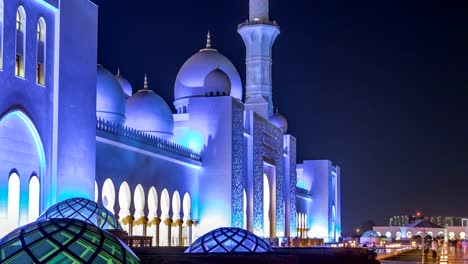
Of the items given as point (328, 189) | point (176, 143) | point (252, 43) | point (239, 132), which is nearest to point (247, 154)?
point (239, 132)

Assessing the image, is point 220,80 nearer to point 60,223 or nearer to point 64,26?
point 64,26

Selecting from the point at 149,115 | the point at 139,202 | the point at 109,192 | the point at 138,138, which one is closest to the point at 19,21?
the point at 109,192

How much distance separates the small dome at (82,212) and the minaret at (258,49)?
13600 mm

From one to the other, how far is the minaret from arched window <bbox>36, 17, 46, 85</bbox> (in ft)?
41.6

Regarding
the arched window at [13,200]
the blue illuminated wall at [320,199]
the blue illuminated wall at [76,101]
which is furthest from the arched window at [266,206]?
the arched window at [13,200]

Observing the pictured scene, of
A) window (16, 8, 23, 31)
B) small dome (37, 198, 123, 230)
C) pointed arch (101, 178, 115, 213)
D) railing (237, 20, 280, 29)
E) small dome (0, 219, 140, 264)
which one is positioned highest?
railing (237, 20, 280, 29)

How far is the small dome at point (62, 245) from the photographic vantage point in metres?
2.52

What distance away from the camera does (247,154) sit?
18344 mm

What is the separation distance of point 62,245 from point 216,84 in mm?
14760

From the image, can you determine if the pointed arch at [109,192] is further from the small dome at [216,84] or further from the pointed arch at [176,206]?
the small dome at [216,84]

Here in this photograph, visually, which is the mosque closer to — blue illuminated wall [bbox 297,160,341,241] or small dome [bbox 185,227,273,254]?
blue illuminated wall [bbox 297,160,341,241]

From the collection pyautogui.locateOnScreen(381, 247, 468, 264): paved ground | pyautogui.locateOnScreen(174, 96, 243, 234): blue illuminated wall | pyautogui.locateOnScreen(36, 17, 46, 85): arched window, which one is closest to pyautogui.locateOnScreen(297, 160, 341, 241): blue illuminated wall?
pyautogui.locateOnScreen(381, 247, 468, 264): paved ground

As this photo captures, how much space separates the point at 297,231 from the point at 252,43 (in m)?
6.51

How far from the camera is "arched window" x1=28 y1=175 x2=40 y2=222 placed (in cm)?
959
